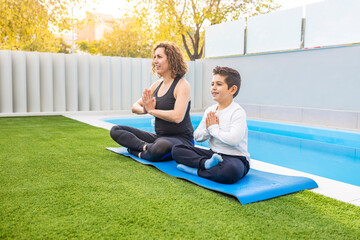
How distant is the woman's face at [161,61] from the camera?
321cm

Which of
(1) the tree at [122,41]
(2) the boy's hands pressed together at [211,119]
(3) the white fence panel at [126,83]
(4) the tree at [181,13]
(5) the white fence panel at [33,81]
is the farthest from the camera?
(1) the tree at [122,41]

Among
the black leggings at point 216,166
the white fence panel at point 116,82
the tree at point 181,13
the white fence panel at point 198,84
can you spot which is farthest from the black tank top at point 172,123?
the tree at point 181,13

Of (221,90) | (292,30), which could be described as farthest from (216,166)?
(292,30)

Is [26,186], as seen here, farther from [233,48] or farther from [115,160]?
[233,48]

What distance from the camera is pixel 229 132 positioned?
249 cm

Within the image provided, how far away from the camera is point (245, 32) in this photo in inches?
359

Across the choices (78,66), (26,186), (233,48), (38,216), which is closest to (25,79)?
(78,66)

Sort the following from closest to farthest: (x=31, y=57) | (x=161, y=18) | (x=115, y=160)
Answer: (x=115, y=160)
(x=31, y=57)
(x=161, y=18)

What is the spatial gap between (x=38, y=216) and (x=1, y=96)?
23.3 feet

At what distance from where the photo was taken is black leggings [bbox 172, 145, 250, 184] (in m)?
2.46

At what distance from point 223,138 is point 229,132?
0.06 metres

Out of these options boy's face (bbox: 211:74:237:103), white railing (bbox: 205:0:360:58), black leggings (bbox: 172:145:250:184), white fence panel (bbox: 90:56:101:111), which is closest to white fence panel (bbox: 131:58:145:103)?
white fence panel (bbox: 90:56:101:111)

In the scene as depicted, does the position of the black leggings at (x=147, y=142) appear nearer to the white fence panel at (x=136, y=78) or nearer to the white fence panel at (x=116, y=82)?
the white fence panel at (x=116, y=82)

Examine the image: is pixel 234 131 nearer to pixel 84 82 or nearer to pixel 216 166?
pixel 216 166
